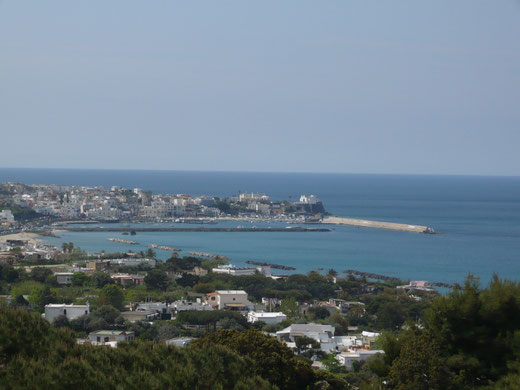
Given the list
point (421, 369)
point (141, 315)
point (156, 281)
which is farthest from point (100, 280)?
point (421, 369)

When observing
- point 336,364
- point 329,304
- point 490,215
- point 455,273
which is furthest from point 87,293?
point 490,215

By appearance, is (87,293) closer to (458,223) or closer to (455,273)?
(455,273)

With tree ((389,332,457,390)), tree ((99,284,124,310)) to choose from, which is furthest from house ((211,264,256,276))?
tree ((389,332,457,390))

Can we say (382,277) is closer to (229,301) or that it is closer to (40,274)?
(229,301)

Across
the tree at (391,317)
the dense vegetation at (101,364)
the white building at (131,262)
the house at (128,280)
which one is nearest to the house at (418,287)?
the tree at (391,317)

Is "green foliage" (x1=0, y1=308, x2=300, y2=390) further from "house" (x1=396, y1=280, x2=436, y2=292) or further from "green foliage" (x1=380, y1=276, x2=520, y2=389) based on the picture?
"house" (x1=396, y1=280, x2=436, y2=292)

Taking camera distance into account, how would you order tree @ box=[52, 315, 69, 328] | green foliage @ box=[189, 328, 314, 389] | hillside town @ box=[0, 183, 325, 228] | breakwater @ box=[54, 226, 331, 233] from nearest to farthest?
green foliage @ box=[189, 328, 314, 389] → tree @ box=[52, 315, 69, 328] → breakwater @ box=[54, 226, 331, 233] → hillside town @ box=[0, 183, 325, 228]
